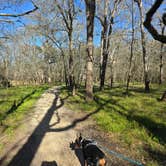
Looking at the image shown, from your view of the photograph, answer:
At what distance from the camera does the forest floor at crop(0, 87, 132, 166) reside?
6.46 metres

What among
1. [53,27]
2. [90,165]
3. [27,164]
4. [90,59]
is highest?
[53,27]

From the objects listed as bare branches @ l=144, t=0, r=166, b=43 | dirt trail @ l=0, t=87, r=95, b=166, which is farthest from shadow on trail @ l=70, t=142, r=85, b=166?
bare branches @ l=144, t=0, r=166, b=43

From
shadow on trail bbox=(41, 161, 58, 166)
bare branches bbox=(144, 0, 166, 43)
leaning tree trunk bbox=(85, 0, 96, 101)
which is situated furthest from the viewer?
leaning tree trunk bbox=(85, 0, 96, 101)

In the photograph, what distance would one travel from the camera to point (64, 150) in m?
7.17

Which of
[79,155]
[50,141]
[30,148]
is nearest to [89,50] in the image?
[50,141]

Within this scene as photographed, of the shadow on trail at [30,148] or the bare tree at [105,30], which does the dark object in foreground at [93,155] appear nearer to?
the shadow on trail at [30,148]

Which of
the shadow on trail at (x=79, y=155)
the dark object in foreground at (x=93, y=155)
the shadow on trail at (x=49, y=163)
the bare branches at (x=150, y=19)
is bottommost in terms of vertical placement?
the shadow on trail at (x=49, y=163)

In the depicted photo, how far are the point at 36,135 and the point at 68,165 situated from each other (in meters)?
2.84

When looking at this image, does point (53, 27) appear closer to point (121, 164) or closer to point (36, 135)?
point (36, 135)

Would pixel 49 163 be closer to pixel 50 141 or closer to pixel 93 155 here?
pixel 50 141

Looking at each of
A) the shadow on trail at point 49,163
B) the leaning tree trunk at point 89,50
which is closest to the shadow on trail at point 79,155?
the shadow on trail at point 49,163

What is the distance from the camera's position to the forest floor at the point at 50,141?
255 inches

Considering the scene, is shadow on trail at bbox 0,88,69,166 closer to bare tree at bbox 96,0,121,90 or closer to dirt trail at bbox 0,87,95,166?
dirt trail at bbox 0,87,95,166

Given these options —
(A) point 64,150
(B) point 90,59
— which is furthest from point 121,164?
(B) point 90,59
